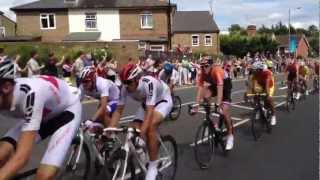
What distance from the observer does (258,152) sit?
11.9 m

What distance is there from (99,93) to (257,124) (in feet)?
21.1

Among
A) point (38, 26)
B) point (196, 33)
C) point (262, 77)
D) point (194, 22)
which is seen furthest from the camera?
point (194, 22)

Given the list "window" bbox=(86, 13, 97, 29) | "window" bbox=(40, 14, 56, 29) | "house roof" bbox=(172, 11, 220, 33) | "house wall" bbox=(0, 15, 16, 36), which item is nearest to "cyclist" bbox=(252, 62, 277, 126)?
"window" bbox=(86, 13, 97, 29)

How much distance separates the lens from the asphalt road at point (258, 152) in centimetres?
973

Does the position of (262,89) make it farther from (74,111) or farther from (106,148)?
(74,111)

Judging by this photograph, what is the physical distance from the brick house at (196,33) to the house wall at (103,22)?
1277cm

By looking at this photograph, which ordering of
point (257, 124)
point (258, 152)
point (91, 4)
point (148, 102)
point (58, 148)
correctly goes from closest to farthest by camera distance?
point (58, 148) < point (148, 102) < point (258, 152) < point (257, 124) < point (91, 4)

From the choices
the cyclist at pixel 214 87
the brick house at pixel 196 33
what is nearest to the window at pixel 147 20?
the brick house at pixel 196 33

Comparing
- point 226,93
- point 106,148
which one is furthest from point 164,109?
point 226,93

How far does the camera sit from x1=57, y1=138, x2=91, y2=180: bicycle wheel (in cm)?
713

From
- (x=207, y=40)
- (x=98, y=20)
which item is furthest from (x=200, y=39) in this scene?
(x=98, y=20)

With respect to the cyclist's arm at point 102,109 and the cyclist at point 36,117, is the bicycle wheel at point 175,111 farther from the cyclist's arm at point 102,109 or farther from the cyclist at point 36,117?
the cyclist at point 36,117

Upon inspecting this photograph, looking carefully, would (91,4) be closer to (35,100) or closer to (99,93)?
(99,93)

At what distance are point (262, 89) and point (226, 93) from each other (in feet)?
10.8
